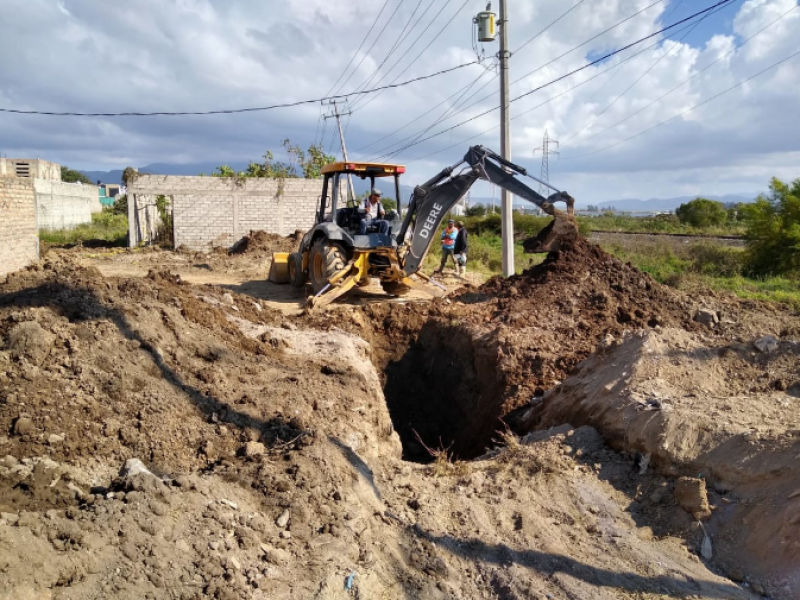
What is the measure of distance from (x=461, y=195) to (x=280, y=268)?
5609 mm

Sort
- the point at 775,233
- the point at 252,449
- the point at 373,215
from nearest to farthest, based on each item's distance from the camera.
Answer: the point at 252,449 < the point at 373,215 < the point at 775,233

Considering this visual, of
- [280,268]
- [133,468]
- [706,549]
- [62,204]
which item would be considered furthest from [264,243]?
[62,204]

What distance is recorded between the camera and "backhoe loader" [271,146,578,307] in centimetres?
1045

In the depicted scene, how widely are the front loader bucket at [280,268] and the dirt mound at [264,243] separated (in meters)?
5.39

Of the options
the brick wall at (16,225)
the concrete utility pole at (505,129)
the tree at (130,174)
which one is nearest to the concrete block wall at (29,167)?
the tree at (130,174)

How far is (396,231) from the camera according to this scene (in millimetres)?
11891

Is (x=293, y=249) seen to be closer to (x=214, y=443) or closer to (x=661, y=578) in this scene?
(x=214, y=443)

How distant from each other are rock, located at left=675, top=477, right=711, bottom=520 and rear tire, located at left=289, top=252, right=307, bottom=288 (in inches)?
388

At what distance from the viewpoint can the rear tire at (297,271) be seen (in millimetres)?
13516

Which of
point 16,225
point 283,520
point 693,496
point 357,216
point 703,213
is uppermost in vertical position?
point 703,213

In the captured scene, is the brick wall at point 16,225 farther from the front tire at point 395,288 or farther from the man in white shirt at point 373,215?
the front tire at point 395,288

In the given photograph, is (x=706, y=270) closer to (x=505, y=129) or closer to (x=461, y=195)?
(x=505, y=129)

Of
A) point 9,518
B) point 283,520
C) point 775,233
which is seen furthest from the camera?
point 775,233

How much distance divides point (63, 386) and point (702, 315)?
8025 mm
